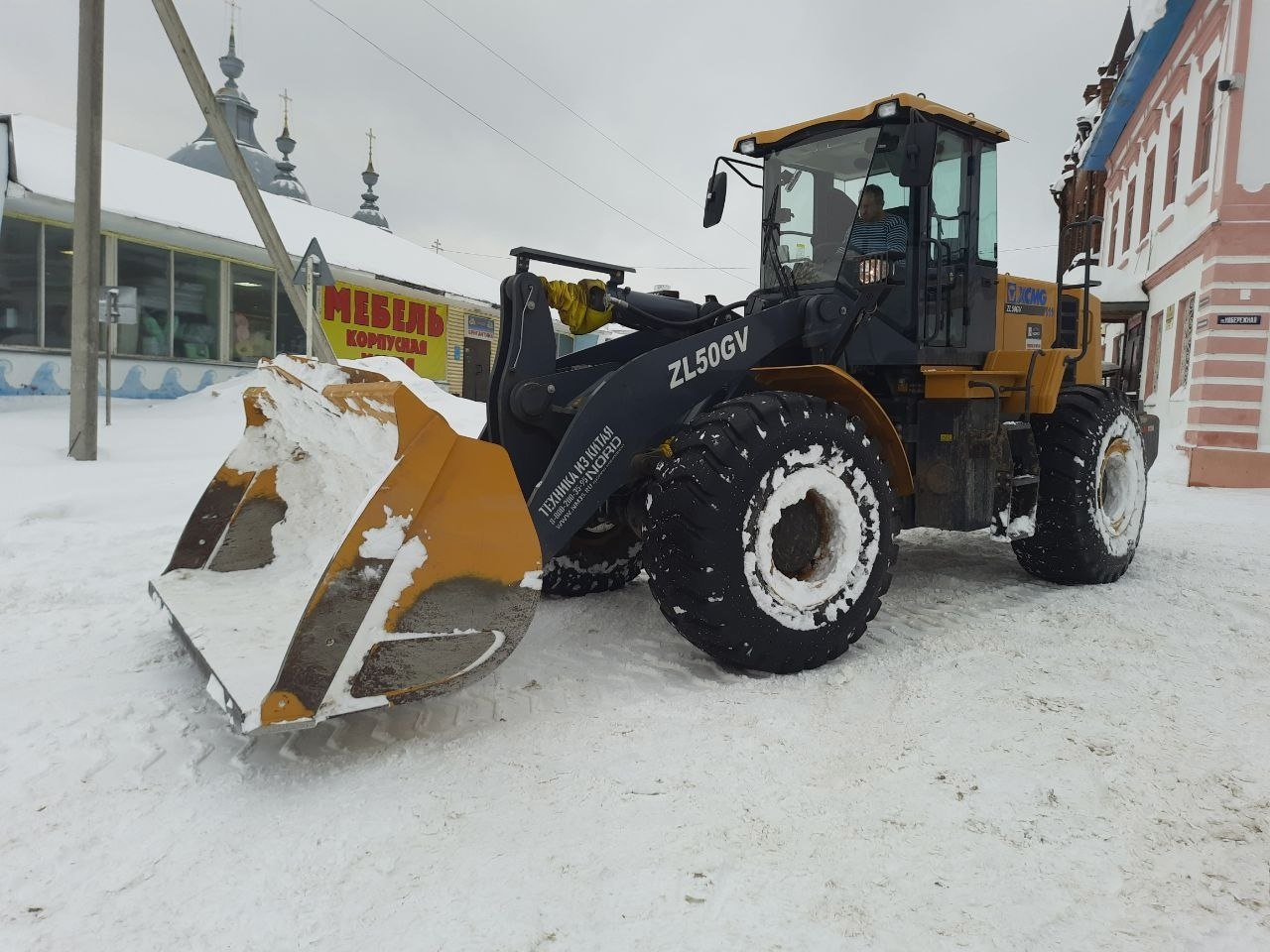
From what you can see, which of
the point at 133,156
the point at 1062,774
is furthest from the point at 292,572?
the point at 133,156

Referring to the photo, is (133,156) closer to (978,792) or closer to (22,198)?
(22,198)

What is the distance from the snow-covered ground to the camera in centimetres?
186

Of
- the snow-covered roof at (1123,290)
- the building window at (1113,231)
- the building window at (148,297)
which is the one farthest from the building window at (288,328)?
the building window at (1113,231)

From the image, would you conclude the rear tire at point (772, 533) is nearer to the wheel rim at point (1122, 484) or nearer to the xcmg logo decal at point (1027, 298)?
the xcmg logo decal at point (1027, 298)

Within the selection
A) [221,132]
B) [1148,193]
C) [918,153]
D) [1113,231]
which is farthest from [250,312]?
[1113,231]

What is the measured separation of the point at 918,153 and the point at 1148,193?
52.0 ft

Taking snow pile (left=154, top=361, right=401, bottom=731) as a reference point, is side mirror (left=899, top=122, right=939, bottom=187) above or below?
above

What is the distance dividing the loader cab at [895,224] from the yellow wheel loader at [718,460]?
1 cm

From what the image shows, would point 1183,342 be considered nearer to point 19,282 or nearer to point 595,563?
point 595,563

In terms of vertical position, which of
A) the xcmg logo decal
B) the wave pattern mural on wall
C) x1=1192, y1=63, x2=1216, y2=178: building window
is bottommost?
the wave pattern mural on wall

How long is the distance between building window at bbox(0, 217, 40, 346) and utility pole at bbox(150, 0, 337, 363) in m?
3.65

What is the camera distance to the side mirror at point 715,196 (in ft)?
15.6

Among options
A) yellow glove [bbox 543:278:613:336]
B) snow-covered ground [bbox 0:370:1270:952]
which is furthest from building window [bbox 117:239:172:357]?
yellow glove [bbox 543:278:613:336]

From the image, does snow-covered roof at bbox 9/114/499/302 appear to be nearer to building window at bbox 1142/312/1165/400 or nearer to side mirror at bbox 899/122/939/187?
side mirror at bbox 899/122/939/187
